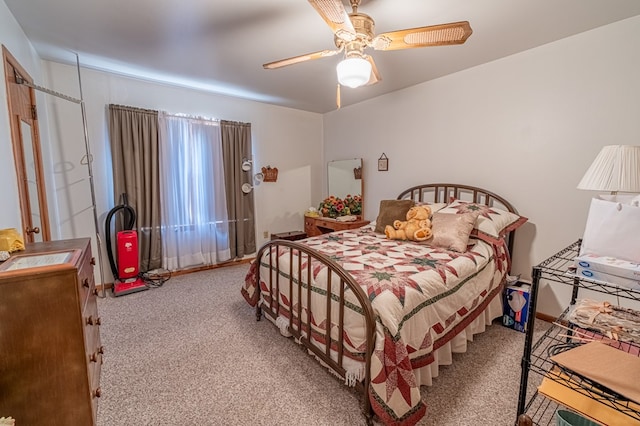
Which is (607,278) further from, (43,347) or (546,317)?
(43,347)

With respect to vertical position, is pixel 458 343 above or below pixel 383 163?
below

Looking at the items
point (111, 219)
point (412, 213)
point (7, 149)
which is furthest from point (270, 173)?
point (7, 149)

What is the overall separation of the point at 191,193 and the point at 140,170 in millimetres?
652

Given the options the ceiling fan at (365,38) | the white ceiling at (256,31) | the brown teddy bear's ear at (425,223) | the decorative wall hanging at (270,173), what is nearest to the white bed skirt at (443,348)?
the brown teddy bear's ear at (425,223)

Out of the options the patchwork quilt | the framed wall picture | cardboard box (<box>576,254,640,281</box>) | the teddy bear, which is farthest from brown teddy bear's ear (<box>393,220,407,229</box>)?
cardboard box (<box>576,254,640,281</box>)

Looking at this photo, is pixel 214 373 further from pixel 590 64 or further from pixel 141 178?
pixel 590 64

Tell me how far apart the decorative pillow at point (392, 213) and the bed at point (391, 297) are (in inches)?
8.6

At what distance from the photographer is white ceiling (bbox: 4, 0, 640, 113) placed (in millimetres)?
1902

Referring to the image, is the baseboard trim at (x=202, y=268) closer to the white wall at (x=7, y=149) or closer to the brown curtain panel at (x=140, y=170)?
the brown curtain panel at (x=140, y=170)

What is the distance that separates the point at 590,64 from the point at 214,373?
378 centimetres

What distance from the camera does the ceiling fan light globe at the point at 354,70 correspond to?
1678 mm

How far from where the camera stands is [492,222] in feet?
8.13

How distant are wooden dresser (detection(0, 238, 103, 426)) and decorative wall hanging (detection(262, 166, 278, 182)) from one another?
339 cm

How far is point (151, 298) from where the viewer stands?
10.1 ft
